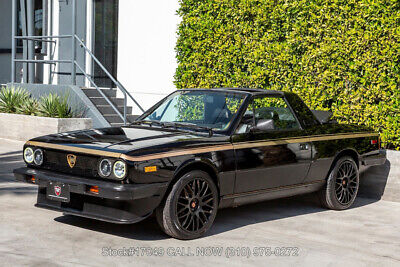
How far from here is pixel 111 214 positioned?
5.76 metres

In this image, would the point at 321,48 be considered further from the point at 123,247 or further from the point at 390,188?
the point at 123,247

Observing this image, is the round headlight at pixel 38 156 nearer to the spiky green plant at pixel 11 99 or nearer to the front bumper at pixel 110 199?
the front bumper at pixel 110 199

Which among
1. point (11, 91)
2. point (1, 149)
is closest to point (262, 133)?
point (1, 149)

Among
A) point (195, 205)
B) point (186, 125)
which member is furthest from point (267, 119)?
point (195, 205)

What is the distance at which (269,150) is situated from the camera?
6871 mm

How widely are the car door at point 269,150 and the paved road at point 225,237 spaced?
532mm

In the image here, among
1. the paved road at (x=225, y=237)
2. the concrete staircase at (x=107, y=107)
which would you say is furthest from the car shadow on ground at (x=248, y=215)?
the concrete staircase at (x=107, y=107)

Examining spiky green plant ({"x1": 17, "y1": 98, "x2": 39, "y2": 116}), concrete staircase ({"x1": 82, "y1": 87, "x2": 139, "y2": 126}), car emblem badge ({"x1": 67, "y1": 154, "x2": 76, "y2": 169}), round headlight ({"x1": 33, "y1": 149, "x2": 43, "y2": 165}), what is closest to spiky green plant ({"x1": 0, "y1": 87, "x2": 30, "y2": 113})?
spiky green plant ({"x1": 17, "y1": 98, "x2": 39, "y2": 116})

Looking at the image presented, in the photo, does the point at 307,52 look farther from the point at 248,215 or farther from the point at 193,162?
the point at 193,162

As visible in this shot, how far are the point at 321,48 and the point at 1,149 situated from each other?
6.53m

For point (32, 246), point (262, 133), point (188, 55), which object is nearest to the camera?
point (32, 246)

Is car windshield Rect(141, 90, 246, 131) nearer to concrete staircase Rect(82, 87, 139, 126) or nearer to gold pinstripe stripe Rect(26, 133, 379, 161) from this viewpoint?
gold pinstripe stripe Rect(26, 133, 379, 161)

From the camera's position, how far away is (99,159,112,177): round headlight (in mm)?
5723

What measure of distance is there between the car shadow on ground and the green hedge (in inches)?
31.2
